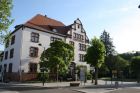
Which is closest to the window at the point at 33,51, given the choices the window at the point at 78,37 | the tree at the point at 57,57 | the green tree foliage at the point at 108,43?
the tree at the point at 57,57

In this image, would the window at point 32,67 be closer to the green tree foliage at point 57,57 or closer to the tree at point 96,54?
the green tree foliage at point 57,57

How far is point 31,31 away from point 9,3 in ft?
93.1

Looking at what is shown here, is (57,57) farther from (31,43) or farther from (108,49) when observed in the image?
(108,49)

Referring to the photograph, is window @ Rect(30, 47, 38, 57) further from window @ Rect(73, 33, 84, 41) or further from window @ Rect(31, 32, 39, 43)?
window @ Rect(73, 33, 84, 41)

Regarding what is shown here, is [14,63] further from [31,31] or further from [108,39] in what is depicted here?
[108,39]

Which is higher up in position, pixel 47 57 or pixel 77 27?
pixel 77 27

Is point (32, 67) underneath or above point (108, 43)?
underneath

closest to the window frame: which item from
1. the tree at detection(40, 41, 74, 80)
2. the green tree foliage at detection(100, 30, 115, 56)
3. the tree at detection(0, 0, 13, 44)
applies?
the tree at detection(40, 41, 74, 80)

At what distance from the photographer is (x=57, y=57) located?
44094mm

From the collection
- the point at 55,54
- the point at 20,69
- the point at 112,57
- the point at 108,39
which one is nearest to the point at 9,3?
the point at 55,54

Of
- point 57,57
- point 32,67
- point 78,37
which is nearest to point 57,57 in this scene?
point 57,57

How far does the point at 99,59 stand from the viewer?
42906 millimetres

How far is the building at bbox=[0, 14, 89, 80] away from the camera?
48.0 meters

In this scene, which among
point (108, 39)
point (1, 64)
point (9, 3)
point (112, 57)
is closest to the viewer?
point (9, 3)
